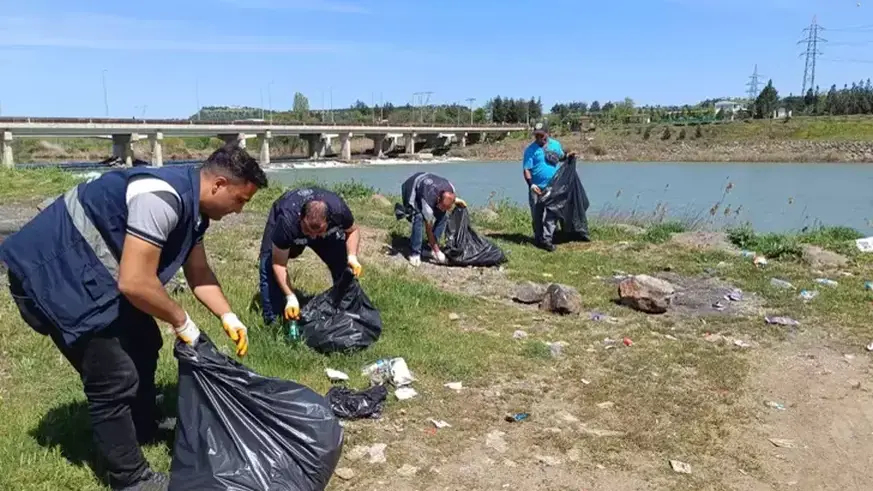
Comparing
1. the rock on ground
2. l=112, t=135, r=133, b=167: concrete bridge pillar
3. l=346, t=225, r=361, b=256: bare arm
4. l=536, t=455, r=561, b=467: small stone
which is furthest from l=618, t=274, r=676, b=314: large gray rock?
l=112, t=135, r=133, b=167: concrete bridge pillar

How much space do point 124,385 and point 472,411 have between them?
175cm

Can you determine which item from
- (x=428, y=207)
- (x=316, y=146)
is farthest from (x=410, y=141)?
(x=428, y=207)

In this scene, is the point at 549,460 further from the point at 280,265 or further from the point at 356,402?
the point at 280,265

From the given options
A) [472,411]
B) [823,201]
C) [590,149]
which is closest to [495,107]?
[590,149]

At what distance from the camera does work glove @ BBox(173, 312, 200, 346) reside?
2.30 metres

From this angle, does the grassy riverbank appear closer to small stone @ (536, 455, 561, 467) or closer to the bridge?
small stone @ (536, 455, 561, 467)

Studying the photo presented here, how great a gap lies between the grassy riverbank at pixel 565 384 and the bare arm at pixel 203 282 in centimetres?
68

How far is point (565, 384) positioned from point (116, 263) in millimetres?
2559

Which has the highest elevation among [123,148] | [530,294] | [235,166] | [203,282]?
[235,166]

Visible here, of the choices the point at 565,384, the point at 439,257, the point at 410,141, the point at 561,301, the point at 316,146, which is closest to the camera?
the point at 565,384

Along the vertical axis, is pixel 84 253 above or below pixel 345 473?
above

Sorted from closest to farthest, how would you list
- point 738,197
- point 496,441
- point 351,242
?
1. point 496,441
2. point 351,242
3. point 738,197

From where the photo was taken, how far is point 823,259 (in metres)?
7.00

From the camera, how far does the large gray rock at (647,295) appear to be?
5.34 meters
